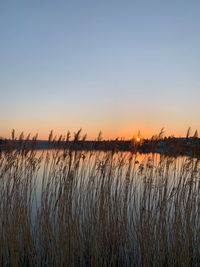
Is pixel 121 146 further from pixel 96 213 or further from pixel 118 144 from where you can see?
pixel 96 213

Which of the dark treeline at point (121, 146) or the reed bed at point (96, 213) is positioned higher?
the dark treeline at point (121, 146)

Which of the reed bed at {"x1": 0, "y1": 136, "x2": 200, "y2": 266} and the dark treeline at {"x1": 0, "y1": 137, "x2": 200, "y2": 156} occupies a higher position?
the dark treeline at {"x1": 0, "y1": 137, "x2": 200, "y2": 156}

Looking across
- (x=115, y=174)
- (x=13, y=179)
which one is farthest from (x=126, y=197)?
(x=13, y=179)

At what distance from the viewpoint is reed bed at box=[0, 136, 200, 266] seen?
480 centimetres

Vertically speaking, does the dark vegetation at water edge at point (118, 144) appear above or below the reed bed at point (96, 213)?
above

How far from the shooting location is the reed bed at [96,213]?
189 inches

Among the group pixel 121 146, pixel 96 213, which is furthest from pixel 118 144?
pixel 96 213

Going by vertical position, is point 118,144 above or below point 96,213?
above

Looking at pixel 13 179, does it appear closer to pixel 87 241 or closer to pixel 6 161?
pixel 6 161

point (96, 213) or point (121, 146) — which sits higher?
point (121, 146)

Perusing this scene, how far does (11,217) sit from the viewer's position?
191 inches

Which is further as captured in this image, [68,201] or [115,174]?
[115,174]

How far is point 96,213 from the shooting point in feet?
16.2

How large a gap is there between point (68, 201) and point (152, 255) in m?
1.26
